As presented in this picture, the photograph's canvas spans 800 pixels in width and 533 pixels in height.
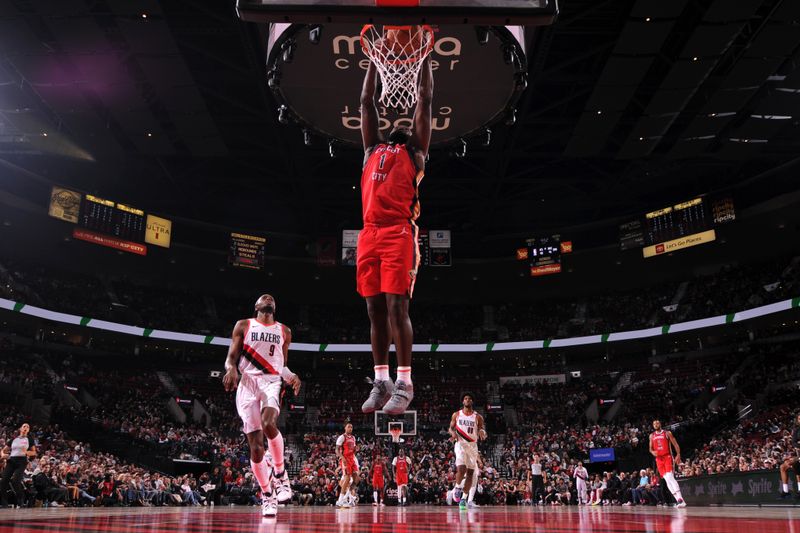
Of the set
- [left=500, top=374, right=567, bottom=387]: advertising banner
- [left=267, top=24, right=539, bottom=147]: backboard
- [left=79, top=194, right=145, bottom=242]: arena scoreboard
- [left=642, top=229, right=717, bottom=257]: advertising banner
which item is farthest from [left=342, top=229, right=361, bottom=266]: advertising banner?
[left=267, top=24, right=539, bottom=147]: backboard

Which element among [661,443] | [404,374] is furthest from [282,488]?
[661,443]

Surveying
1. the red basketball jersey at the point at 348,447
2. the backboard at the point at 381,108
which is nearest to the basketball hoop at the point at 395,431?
the red basketball jersey at the point at 348,447

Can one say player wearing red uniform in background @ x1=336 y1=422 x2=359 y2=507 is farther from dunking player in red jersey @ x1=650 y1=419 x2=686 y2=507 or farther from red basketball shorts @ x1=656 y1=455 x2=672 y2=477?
red basketball shorts @ x1=656 y1=455 x2=672 y2=477

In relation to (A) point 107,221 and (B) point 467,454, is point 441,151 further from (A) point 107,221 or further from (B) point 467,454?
(B) point 467,454

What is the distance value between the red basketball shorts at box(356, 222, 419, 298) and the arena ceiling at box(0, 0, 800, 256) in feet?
43.8

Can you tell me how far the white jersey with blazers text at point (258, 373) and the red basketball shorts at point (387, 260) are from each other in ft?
8.69

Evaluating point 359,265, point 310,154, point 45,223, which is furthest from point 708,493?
point 45,223

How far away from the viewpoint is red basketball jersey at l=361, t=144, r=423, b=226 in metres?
4.95

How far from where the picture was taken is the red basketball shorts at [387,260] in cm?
477

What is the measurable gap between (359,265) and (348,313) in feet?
111

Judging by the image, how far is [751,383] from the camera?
26797mm

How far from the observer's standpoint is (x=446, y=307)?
39406 mm

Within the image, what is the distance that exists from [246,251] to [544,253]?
14.6 meters

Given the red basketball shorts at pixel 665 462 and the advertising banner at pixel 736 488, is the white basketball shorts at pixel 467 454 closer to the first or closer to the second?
the red basketball shorts at pixel 665 462
